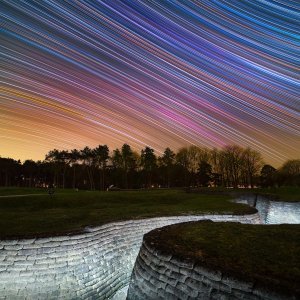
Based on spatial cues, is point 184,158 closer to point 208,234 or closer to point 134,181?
point 134,181

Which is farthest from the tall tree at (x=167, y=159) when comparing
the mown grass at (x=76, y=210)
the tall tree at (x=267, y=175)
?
the mown grass at (x=76, y=210)

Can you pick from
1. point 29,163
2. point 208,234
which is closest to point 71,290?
point 208,234

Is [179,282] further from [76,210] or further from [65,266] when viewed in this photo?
[76,210]

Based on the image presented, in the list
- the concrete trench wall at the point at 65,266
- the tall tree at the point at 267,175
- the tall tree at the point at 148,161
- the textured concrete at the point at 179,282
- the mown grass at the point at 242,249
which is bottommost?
the concrete trench wall at the point at 65,266

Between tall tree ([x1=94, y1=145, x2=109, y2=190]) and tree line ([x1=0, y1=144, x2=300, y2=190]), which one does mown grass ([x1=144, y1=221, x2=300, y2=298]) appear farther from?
tall tree ([x1=94, y1=145, x2=109, y2=190])

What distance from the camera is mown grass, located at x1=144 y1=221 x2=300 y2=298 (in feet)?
16.1

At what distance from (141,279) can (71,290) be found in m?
4.63

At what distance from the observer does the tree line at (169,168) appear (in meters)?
76.4

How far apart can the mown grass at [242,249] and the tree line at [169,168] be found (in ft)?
211

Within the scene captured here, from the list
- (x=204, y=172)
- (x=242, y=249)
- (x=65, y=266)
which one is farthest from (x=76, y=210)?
(x=204, y=172)

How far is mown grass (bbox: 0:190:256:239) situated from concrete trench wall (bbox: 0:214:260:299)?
499mm

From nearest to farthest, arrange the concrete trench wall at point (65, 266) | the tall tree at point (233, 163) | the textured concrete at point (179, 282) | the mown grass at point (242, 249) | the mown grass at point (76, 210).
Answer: the textured concrete at point (179, 282), the mown grass at point (242, 249), the concrete trench wall at point (65, 266), the mown grass at point (76, 210), the tall tree at point (233, 163)

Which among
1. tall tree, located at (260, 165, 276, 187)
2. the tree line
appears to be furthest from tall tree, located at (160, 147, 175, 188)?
tall tree, located at (260, 165, 276, 187)

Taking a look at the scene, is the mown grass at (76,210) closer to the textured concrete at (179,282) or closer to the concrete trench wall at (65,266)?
the concrete trench wall at (65,266)
